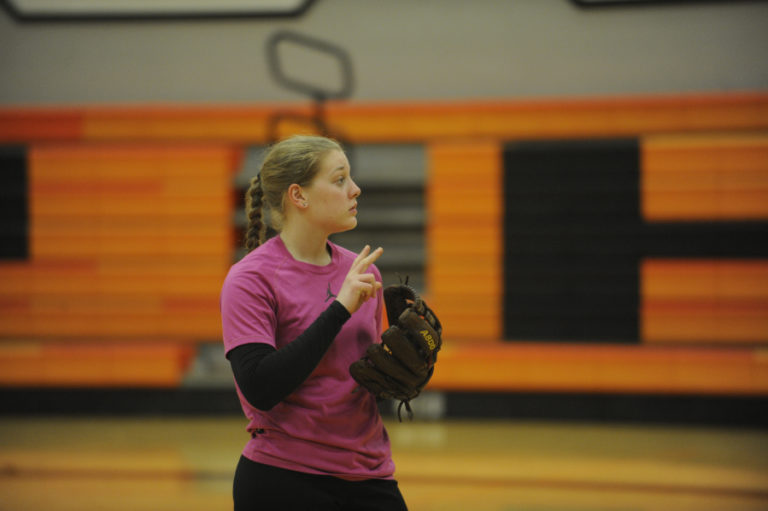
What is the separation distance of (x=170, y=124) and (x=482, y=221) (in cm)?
259

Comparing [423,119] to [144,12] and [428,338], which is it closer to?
→ [144,12]

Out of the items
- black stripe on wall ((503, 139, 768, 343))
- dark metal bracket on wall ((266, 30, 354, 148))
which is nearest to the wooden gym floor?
black stripe on wall ((503, 139, 768, 343))

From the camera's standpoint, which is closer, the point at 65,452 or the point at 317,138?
the point at 317,138

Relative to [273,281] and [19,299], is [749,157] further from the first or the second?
[19,299]

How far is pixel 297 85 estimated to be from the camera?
18.6 feet

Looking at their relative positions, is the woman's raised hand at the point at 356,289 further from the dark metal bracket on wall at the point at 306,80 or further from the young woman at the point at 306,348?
the dark metal bracket on wall at the point at 306,80

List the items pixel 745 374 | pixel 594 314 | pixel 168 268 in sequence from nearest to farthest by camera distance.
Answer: pixel 745 374
pixel 594 314
pixel 168 268

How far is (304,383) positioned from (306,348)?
0.49 ft

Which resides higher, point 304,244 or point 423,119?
point 423,119

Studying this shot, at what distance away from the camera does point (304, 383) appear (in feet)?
4.62

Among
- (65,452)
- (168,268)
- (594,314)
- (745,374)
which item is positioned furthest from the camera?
Answer: (168,268)

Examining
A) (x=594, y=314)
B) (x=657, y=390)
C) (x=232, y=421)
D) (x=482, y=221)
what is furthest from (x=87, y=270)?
(x=657, y=390)

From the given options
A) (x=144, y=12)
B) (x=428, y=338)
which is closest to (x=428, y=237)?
(x=144, y=12)

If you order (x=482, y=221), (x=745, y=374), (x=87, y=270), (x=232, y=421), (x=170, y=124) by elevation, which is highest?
(x=170, y=124)
